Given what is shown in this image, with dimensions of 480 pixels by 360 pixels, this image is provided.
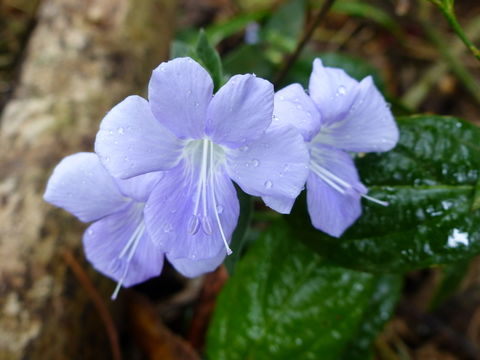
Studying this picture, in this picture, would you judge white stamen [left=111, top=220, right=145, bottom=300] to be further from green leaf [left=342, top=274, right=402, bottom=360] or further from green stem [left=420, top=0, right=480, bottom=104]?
green stem [left=420, top=0, right=480, bottom=104]

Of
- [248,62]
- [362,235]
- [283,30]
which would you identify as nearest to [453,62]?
[283,30]

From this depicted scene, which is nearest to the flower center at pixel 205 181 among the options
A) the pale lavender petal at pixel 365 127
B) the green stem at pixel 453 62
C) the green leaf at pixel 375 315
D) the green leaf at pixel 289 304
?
the pale lavender petal at pixel 365 127

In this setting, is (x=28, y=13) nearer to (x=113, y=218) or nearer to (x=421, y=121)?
(x=113, y=218)

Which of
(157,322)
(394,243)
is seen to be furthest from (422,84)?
(157,322)

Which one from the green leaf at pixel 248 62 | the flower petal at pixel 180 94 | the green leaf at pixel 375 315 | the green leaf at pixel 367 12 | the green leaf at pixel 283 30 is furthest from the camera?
the green leaf at pixel 367 12

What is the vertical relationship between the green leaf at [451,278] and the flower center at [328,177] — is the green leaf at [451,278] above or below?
below

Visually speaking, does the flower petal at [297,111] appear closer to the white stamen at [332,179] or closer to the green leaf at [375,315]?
the white stamen at [332,179]
